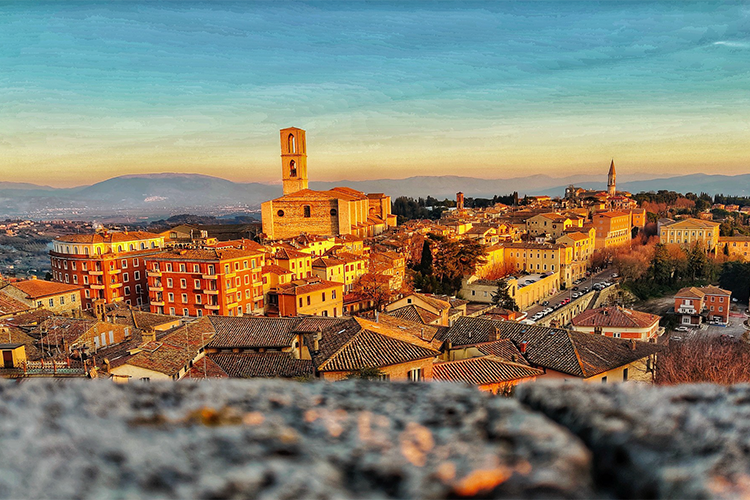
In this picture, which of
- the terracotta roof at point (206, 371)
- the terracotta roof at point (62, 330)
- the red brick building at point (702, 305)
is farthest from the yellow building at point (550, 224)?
the terracotta roof at point (62, 330)

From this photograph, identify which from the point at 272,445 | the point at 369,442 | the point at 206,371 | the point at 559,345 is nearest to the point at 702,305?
the point at 559,345

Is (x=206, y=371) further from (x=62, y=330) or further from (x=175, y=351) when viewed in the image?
(x=62, y=330)

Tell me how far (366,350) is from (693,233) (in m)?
61.4

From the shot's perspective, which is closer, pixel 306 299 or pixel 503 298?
pixel 306 299

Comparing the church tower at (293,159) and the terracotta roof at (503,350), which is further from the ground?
the church tower at (293,159)

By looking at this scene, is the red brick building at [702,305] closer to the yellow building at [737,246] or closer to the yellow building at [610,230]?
the yellow building at [610,230]

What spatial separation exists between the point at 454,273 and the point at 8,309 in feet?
98.7

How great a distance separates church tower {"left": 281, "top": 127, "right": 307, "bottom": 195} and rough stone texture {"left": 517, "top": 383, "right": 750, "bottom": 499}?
201 ft

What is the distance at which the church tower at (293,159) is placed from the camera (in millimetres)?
60350

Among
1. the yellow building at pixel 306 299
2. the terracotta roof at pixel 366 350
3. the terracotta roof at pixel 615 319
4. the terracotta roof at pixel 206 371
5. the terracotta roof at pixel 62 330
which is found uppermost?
the terracotta roof at pixel 366 350

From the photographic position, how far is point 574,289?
157 feet

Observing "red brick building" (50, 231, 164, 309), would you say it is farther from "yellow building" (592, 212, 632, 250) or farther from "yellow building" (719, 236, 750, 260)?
"yellow building" (719, 236, 750, 260)

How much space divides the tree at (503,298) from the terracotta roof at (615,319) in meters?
9.12

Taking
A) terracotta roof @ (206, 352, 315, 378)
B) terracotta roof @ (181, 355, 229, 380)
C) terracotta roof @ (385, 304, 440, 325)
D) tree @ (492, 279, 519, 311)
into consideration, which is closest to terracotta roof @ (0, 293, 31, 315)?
terracotta roof @ (206, 352, 315, 378)
